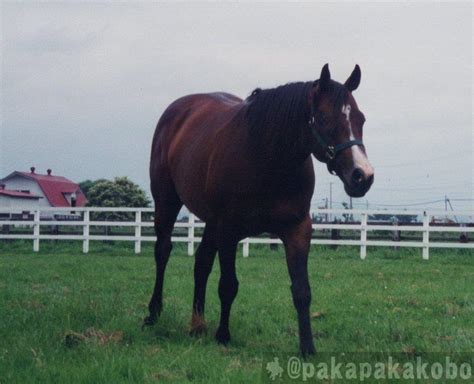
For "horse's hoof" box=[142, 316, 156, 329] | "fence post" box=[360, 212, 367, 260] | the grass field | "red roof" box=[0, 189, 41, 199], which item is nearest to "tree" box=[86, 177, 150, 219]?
"red roof" box=[0, 189, 41, 199]

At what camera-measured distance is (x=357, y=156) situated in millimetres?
3967

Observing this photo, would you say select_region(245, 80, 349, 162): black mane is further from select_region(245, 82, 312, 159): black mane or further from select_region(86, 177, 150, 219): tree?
select_region(86, 177, 150, 219): tree

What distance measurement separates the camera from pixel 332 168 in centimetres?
421

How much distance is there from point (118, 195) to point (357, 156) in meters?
47.6

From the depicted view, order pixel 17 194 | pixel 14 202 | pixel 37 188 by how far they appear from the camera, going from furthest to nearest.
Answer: pixel 37 188 < pixel 14 202 < pixel 17 194

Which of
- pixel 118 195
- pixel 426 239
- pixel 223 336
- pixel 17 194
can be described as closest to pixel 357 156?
pixel 223 336

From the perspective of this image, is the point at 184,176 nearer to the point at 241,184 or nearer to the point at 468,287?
the point at 241,184

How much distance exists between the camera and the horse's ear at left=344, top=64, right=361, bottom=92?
4.42 m

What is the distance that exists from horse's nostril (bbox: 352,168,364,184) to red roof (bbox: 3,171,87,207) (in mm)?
59718

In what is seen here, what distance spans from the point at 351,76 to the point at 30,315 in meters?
3.62

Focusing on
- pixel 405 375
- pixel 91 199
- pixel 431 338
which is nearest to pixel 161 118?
pixel 431 338

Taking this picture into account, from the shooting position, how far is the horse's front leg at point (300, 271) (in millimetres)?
4277

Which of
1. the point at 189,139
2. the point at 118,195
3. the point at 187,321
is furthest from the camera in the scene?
the point at 118,195

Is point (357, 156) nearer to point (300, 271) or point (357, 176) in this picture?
point (357, 176)
